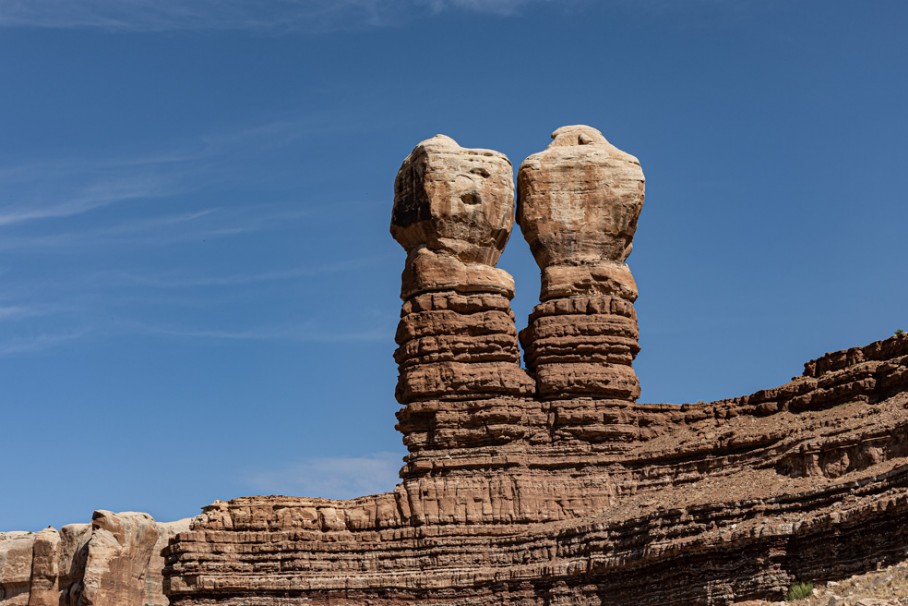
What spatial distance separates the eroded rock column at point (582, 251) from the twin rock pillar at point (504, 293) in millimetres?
29

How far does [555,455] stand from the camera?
5819cm

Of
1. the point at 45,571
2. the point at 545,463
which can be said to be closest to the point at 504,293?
the point at 545,463

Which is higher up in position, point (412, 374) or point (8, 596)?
A: point (412, 374)

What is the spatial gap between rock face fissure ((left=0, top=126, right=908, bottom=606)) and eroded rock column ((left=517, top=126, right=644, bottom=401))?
2.5 inches

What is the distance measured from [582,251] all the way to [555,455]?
6596 mm

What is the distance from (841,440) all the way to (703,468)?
535cm

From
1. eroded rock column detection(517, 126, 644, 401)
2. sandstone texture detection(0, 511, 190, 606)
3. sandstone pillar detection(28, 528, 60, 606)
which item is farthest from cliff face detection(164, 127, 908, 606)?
sandstone pillar detection(28, 528, 60, 606)

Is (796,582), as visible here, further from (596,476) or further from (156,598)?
(156,598)

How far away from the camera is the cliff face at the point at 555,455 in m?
50.9

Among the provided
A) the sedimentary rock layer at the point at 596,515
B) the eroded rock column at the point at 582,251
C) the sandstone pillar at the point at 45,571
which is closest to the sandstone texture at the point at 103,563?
the sandstone pillar at the point at 45,571

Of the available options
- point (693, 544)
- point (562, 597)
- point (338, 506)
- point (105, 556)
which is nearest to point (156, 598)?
point (105, 556)

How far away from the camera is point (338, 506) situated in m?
57.6

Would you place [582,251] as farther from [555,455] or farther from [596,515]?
[596,515]

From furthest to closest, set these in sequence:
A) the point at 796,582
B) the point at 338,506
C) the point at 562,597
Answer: the point at 338,506, the point at 562,597, the point at 796,582
